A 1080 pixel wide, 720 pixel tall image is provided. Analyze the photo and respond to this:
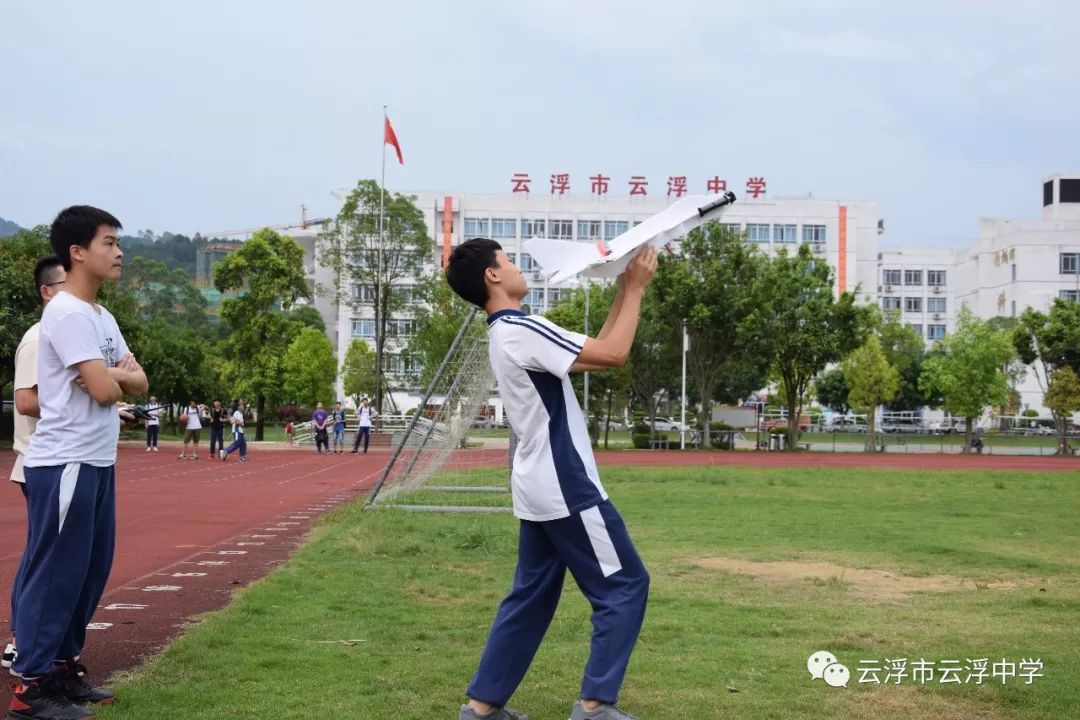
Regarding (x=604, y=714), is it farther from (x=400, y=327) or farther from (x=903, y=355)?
(x=903, y=355)

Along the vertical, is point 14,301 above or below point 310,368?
above

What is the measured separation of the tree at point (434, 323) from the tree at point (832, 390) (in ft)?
113

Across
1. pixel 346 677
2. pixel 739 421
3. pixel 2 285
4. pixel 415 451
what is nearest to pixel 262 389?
pixel 2 285

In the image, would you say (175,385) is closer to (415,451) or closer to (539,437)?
(415,451)

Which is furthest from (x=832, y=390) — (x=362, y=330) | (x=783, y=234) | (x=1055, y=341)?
(x=362, y=330)

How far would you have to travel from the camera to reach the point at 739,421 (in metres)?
90.4

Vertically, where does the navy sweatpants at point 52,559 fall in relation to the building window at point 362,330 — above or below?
below

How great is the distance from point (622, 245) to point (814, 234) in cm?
8190

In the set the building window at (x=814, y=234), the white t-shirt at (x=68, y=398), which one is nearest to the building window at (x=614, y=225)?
the building window at (x=814, y=234)

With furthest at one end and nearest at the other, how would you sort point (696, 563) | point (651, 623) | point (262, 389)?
point (262, 389) → point (696, 563) → point (651, 623)

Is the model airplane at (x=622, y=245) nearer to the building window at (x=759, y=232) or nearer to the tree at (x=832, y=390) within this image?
the tree at (x=832, y=390)

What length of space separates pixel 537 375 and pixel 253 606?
335 centimetres

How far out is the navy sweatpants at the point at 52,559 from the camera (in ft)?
14.7

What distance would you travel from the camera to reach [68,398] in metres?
4.61
